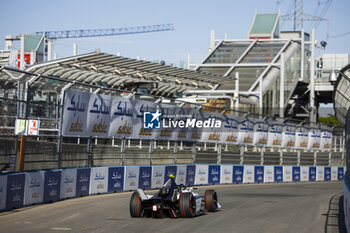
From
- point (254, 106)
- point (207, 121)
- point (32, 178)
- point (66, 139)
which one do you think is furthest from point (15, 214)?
point (254, 106)

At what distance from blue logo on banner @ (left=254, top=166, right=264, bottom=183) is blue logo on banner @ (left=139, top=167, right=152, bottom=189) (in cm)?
885

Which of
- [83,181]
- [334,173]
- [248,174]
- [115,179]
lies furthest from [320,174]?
[83,181]

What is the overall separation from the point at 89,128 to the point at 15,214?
5596 millimetres

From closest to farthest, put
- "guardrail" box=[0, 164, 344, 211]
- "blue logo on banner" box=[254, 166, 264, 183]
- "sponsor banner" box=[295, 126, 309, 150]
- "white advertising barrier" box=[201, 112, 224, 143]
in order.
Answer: "guardrail" box=[0, 164, 344, 211], "white advertising barrier" box=[201, 112, 224, 143], "blue logo on banner" box=[254, 166, 264, 183], "sponsor banner" box=[295, 126, 309, 150]

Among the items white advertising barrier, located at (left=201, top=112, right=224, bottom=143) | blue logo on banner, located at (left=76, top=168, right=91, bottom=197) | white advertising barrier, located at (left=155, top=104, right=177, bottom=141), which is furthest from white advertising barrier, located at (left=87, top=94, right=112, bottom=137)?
white advertising barrier, located at (left=201, top=112, right=224, bottom=143)

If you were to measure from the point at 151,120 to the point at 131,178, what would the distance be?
10.3 ft

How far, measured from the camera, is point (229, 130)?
28.0m

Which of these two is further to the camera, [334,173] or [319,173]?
[334,173]

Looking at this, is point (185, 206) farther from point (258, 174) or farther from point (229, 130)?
point (258, 174)

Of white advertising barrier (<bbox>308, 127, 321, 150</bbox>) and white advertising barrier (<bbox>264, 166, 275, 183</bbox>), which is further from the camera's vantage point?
white advertising barrier (<bbox>308, 127, 321, 150</bbox>)

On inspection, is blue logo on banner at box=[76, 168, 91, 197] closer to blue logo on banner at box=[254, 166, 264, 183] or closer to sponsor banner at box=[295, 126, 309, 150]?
blue logo on banner at box=[254, 166, 264, 183]

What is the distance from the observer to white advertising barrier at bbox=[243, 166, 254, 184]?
2757 cm

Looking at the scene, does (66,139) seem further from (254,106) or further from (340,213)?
(254,106)

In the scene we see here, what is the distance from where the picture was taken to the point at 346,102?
29438 millimetres
